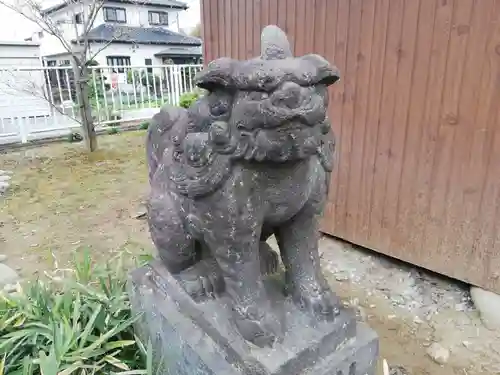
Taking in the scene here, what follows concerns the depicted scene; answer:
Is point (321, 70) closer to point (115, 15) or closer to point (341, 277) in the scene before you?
point (341, 277)

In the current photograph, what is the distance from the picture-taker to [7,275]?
2.41 meters

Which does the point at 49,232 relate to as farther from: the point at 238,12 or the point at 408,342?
the point at 408,342

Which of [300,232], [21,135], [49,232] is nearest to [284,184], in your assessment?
[300,232]

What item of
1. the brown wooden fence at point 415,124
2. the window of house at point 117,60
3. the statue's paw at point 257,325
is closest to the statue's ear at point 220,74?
the statue's paw at point 257,325

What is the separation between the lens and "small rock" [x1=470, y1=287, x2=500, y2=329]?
2.01 metres

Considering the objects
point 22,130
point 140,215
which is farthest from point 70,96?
point 140,215

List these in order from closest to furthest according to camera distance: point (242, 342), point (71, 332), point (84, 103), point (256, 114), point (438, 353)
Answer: point (256, 114) → point (242, 342) → point (71, 332) → point (438, 353) → point (84, 103)

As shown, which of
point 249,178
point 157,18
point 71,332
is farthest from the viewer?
point 157,18

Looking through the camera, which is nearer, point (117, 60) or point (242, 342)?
point (242, 342)

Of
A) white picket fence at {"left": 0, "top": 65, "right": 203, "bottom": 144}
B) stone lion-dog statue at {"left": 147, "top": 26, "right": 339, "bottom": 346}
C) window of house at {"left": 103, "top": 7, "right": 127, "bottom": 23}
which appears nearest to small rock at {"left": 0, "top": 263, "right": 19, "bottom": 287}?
stone lion-dog statue at {"left": 147, "top": 26, "right": 339, "bottom": 346}

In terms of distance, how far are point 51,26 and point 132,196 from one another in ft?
8.99

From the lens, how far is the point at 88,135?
536cm

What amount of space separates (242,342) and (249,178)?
0.41 m

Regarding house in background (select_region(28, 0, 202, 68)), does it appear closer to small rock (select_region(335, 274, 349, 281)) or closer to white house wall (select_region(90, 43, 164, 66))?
white house wall (select_region(90, 43, 164, 66))
